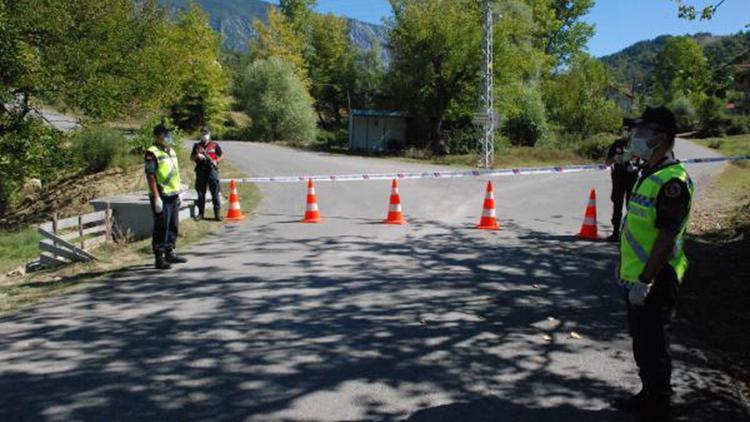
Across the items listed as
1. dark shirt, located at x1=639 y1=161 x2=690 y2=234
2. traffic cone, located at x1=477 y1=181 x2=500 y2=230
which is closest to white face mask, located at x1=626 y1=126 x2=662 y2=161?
dark shirt, located at x1=639 y1=161 x2=690 y2=234

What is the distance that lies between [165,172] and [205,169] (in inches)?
171

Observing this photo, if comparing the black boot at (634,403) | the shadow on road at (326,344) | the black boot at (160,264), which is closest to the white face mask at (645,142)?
the black boot at (634,403)

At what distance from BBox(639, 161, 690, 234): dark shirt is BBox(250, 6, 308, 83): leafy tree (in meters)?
56.7

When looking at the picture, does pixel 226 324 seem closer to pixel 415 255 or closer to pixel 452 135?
pixel 415 255

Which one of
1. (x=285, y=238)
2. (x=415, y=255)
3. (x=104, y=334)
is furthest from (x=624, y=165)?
(x=104, y=334)

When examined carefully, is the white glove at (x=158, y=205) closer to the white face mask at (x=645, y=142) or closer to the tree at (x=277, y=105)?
the white face mask at (x=645, y=142)

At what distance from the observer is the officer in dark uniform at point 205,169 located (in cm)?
1223

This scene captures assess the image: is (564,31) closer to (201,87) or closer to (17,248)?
(201,87)

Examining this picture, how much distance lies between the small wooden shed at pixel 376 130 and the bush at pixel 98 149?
17.4 metres

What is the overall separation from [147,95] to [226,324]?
18.6m

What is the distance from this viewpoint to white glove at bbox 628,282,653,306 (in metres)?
3.69

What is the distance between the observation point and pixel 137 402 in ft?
13.3

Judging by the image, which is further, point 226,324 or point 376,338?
point 226,324

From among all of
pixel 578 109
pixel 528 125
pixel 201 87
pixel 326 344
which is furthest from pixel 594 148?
pixel 326 344
